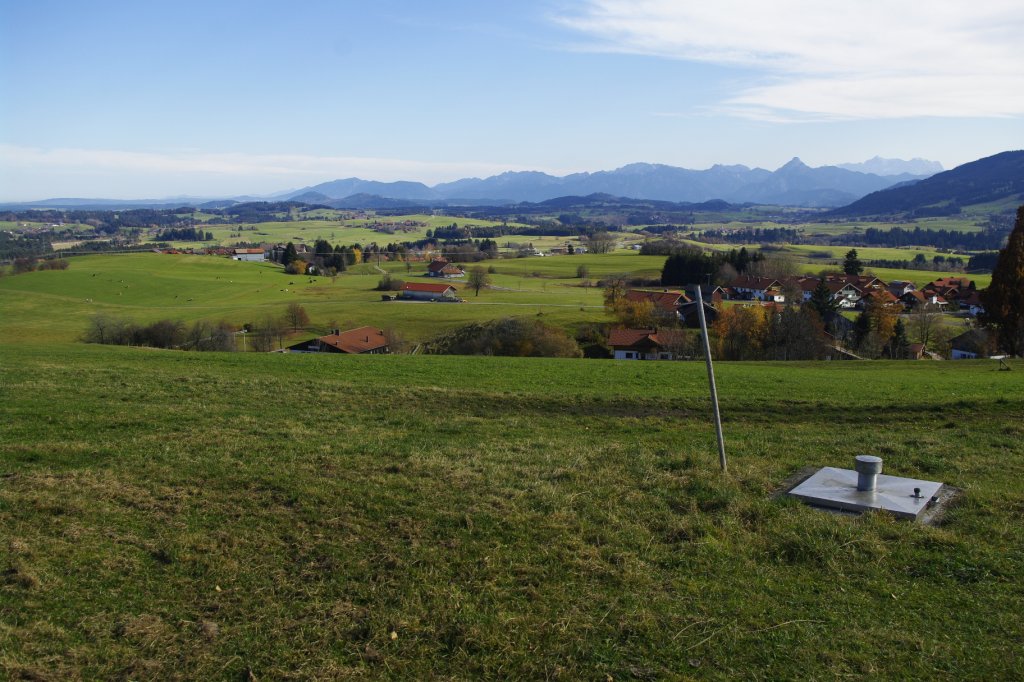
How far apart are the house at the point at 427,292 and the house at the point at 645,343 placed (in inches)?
1416

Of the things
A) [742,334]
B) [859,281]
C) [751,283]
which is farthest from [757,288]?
[742,334]

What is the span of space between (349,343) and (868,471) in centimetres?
4196

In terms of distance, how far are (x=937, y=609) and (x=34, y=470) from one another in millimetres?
12485

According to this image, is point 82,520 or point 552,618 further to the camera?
point 82,520

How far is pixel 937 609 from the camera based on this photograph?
6895 millimetres

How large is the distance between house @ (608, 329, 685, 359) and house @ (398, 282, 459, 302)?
36.0 m

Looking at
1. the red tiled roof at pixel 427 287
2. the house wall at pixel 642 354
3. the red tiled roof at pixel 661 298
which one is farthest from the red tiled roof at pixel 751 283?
the house wall at pixel 642 354

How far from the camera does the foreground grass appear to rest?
6.18 metres

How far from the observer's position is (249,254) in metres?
149

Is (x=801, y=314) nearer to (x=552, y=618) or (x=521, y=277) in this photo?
(x=552, y=618)

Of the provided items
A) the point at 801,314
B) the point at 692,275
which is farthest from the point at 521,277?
the point at 801,314

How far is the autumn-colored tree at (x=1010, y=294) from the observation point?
36.8 metres

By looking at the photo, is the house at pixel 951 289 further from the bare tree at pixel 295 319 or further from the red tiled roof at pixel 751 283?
the bare tree at pixel 295 319

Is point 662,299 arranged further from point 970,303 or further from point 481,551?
point 481,551
